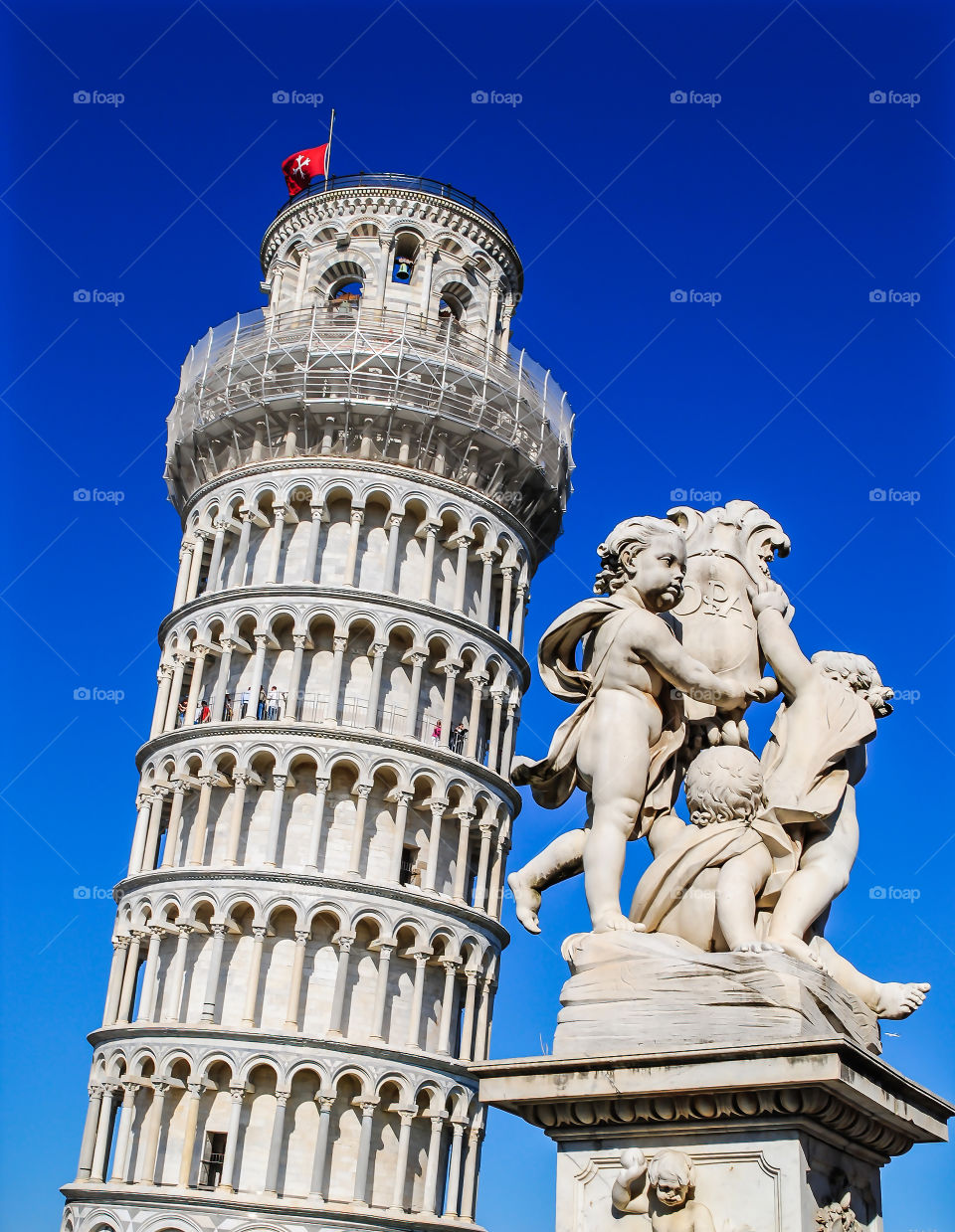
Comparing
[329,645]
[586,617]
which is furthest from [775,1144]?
[329,645]

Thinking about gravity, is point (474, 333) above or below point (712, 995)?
above

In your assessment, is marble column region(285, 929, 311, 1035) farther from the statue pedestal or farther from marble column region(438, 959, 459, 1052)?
the statue pedestal

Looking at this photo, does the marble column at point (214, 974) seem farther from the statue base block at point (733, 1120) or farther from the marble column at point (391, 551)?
the statue base block at point (733, 1120)

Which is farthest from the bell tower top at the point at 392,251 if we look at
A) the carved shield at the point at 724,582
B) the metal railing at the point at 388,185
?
the carved shield at the point at 724,582

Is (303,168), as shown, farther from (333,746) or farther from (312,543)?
(333,746)

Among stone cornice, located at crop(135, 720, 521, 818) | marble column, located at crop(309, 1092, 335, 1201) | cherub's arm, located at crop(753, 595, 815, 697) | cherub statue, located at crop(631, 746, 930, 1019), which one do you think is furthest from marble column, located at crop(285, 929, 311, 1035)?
cherub statue, located at crop(631, 746, 930, 1019)

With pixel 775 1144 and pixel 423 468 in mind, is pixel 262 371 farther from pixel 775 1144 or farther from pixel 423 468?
pixel 775 1144

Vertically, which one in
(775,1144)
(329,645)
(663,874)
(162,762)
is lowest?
(775,1144)
